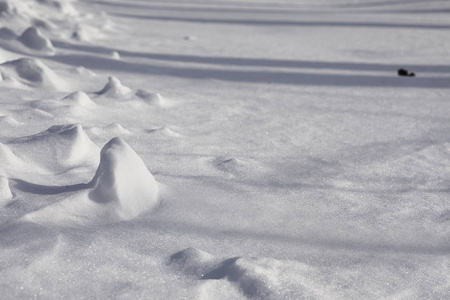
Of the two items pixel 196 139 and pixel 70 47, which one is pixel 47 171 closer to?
pixel 196 139

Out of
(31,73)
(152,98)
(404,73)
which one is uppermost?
(31,73)

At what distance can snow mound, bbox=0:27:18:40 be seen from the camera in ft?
12.3

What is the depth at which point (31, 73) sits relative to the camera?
8.85 feet

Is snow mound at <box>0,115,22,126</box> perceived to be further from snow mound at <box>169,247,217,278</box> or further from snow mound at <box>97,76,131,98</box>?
snow mound at <box>169,247,217,278</box>

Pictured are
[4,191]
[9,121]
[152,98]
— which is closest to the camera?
[4,191]

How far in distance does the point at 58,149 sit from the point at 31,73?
1.15 meters

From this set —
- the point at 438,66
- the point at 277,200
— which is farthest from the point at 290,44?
the point at 277,200

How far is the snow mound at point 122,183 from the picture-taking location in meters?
1.41

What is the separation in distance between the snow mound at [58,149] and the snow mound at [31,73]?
967mm

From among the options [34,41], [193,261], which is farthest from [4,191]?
[34,41]

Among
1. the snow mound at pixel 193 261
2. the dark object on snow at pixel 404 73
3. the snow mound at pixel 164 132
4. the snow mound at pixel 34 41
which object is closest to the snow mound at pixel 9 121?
the snow mound at pixel 164 132

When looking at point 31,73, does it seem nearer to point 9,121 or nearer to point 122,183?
point 9,121

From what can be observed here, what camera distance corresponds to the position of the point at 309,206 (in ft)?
5.14

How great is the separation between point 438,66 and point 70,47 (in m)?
2.82
